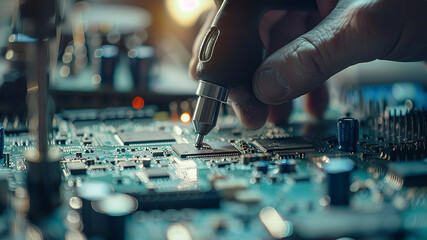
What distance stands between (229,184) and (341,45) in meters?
0.52

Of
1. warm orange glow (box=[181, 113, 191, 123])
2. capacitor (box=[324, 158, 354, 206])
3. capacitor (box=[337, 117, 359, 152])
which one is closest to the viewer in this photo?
capacitor (box=[324, 158, 354, 206])

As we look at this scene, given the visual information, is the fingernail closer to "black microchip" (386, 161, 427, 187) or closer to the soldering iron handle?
the soldering iron handle

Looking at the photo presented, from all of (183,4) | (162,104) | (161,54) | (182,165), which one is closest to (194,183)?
(182,165)

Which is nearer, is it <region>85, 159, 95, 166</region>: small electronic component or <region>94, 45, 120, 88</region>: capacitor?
<region>85, 159, 95, 166</region>: small electronic component

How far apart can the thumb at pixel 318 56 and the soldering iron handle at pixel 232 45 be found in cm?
6

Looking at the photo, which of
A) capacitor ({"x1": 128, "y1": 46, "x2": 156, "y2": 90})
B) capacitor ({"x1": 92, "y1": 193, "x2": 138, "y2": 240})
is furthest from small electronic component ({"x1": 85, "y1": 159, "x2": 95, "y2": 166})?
capacitor ({"x1": 128, "y1": 46, "x2": 156, "y2": 90})

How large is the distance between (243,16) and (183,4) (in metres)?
2.24

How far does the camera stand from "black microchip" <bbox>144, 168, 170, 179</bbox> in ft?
3.00

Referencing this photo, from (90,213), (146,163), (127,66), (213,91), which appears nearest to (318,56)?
(213,91)

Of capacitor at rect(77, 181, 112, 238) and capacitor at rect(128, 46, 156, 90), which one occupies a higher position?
capacitor at rect(77, 181, 112, 238)

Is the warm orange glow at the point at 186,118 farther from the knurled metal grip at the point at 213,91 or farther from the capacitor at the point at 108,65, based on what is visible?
the capacitor at the point at 108,65

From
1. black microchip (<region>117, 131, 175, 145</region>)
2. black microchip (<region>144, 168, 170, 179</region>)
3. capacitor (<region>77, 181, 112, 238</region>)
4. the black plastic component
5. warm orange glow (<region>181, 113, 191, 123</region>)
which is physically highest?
capacitor (<region>77, 181, 112, 238</region>)

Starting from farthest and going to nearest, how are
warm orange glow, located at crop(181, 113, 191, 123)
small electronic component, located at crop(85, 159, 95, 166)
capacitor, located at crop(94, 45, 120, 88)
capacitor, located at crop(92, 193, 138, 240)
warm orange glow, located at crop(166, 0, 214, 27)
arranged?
warm orange glow, located at crop(166, 0, 214, 27)
capacitor, located at crop(94, 45, 120, 88)
warm orange glow, located at crop(181, 113, 191, 123)
small electronic component, located at crop(85, 159, 95, 166)
capacitor, located at crop(92, 193, 138, 240)

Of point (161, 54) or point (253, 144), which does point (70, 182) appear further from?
point (161, 54)
